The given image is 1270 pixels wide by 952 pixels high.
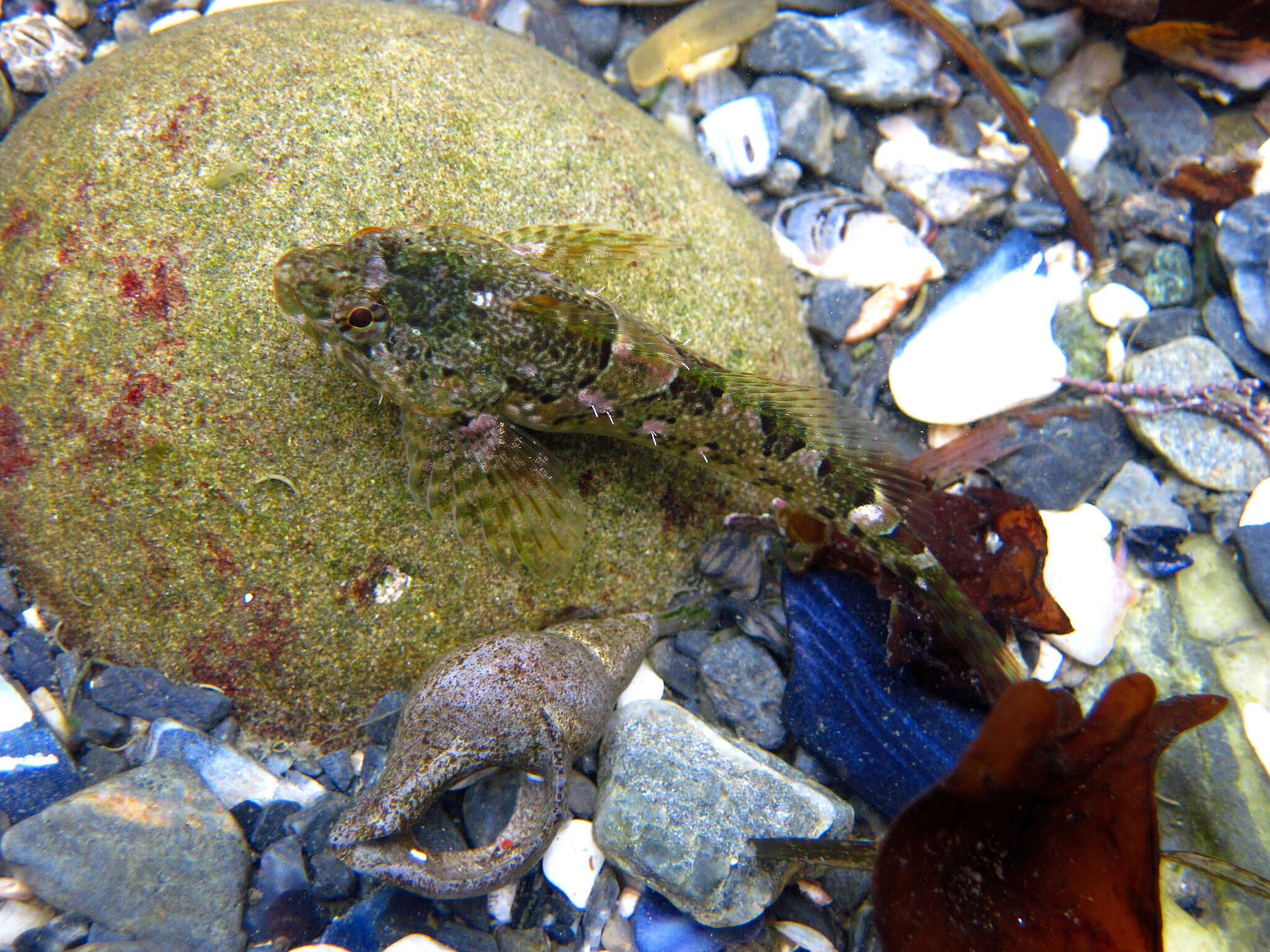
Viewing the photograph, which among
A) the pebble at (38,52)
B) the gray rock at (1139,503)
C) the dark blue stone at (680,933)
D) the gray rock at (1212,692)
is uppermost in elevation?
the pebble at (38,52)

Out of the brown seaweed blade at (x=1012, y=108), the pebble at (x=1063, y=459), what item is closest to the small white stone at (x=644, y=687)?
the pebble at (x=1063, y=459)

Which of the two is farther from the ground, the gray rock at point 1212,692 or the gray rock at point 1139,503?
the gray rock at point 1139,503

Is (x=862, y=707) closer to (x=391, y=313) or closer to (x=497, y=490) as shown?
(x=497, y=490)

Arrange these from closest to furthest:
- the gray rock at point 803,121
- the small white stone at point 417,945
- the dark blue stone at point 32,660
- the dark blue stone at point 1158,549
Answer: the small white stone at point 417,945
the dark blue stone at point 32,660
the dark blue stone at point 1158,549
the gray rock at point 803,121

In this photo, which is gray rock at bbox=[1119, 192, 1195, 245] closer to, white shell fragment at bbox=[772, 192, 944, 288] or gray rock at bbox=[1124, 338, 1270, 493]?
gray rock at bbox=[1124, 338, 1270, 493]

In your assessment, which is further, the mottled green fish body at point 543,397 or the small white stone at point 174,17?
the small white stone at point 174,17

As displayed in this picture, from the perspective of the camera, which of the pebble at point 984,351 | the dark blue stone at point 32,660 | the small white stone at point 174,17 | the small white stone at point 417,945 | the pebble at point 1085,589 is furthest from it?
the small white stone at point 174,17

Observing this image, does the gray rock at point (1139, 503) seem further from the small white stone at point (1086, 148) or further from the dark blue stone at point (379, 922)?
the dark blue stone at point (379, 922)

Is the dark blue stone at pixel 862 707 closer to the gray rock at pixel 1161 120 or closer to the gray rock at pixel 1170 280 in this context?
the gray rock at pixel 1170 280

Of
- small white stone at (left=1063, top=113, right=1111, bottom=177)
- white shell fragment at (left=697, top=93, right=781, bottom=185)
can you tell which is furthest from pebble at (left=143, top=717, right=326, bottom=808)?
small white stone at (left=1063, top=113, right=1111, bottom=177)
